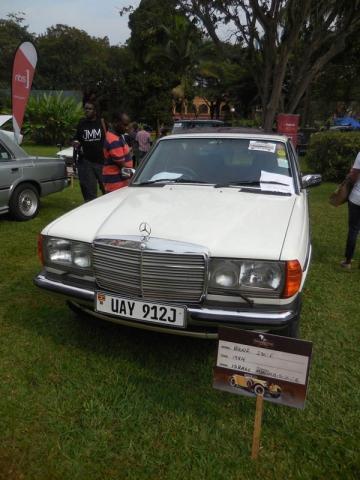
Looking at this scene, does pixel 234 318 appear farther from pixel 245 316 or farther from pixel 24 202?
pixel 24 202

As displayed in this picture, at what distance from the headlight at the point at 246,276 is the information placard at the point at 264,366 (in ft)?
1.44

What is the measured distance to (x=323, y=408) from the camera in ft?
8.83

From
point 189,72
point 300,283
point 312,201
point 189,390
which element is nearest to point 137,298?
point 189,390

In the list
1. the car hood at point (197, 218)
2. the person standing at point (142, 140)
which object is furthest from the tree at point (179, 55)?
the car hood at point (197, 218)

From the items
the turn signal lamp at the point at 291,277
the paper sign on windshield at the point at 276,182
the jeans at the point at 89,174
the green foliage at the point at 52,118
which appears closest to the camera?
the turn signal lamp at the point at 291,277

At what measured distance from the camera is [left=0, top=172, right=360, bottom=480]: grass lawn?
2.26m

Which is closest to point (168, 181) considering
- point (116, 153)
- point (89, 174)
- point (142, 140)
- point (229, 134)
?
point (229, 134)

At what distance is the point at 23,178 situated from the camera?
6871 mm

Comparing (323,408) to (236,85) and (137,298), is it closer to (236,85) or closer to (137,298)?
(137,298)

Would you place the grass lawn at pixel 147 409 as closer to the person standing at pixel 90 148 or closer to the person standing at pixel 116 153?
the person standing at pixel 116 153

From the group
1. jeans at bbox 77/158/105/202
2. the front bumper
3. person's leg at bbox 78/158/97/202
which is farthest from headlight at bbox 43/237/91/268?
person's leg at bbox 78/158/97/202

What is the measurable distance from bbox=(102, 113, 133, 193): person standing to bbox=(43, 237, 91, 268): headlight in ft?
8.43

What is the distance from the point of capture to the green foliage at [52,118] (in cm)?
2123

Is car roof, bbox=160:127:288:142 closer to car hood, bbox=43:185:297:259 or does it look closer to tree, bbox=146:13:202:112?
car hood, bbox=43:185:297:259
